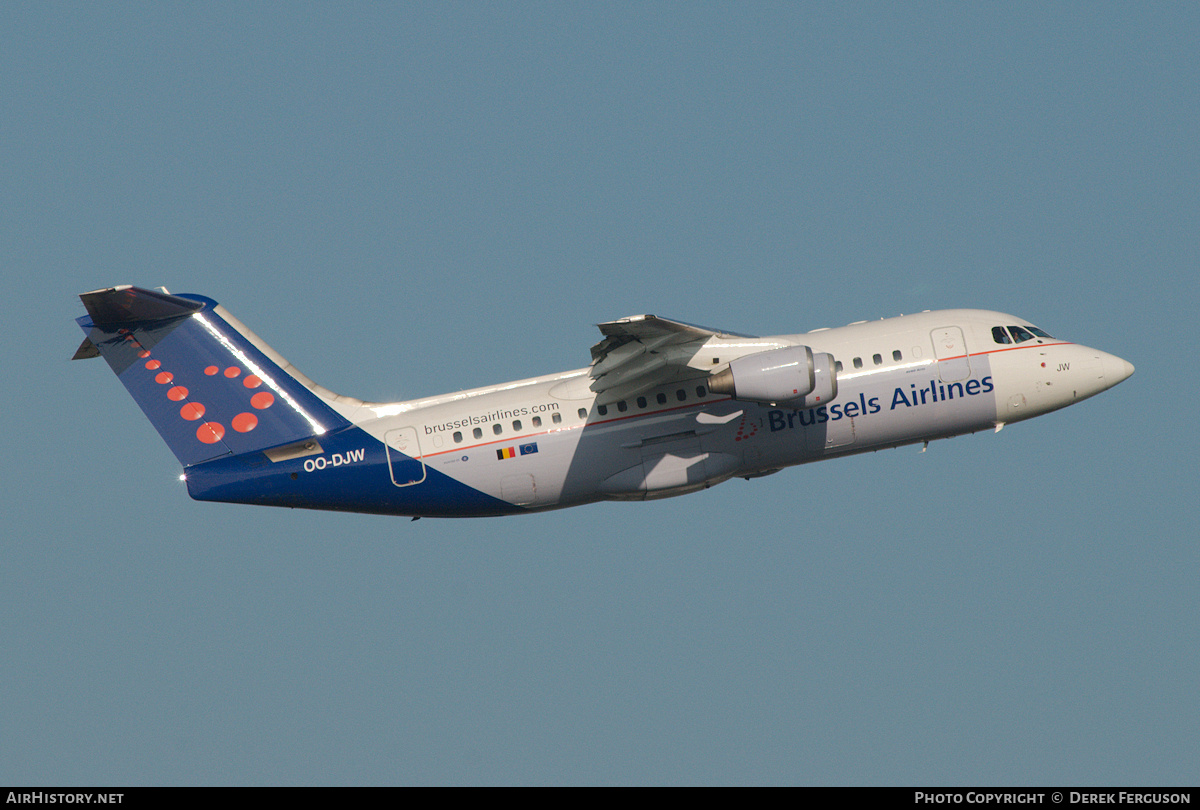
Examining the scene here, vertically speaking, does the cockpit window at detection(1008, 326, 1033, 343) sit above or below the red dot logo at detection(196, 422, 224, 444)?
above

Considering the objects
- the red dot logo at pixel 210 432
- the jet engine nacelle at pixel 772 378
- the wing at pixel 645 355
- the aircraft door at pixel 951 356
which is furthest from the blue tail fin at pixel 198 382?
the aircraft door at pixel 951 356

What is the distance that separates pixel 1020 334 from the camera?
26.7 meters

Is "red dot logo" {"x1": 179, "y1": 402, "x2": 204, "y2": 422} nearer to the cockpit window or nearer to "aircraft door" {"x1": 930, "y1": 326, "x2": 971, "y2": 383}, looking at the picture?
"aircraft door" {"x1": 930, "y1": 326, "x2": 971, "y2": 383}

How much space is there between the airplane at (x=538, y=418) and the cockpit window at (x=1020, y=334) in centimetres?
6

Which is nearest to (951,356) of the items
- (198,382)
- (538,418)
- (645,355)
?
(645,355)

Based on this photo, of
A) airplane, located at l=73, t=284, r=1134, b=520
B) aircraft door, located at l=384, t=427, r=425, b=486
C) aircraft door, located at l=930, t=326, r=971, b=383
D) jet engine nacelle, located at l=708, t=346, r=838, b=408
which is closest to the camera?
jet engine nacelle, located at l=708, t=346, r=838, b=408

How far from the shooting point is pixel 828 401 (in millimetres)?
24422

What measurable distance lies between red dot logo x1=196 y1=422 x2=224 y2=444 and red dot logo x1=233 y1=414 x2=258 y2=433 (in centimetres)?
29

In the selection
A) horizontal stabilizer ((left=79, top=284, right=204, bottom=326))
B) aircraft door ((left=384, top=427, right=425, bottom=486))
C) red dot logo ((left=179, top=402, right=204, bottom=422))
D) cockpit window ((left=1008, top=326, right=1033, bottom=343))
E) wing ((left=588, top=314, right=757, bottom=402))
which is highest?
horizontal stabilizer ((left=79, top=284, right=204, bottom=326))

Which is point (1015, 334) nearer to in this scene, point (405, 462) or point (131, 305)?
point (405, 462)

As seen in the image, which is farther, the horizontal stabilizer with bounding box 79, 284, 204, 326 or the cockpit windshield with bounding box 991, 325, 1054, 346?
the cockpit windshield with bounding box 991, 325, 1054, 346

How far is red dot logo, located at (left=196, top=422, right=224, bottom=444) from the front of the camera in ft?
85.2

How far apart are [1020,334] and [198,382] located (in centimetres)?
1613

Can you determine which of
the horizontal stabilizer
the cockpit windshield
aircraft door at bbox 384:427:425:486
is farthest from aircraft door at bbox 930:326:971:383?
the horizontal stabilizer
